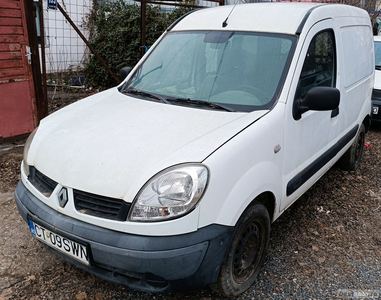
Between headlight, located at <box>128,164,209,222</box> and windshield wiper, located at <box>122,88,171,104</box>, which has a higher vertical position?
windshield wiper, located at <box>122,88,171,104</box>

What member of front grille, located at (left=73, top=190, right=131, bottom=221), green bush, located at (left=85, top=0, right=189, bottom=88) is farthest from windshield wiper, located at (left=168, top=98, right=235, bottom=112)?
green bush, located at (left=85, top=0, right=189, bottom=88)

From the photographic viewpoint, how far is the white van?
79.4 inches

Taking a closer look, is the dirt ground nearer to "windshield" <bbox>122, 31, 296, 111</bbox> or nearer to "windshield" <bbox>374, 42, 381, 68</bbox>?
"windshield" <bbox>122, 31, 296, 111</bbox>

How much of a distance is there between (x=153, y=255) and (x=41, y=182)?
99cm

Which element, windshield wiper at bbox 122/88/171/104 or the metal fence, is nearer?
windshield wiper at bbox 122/88/171/104

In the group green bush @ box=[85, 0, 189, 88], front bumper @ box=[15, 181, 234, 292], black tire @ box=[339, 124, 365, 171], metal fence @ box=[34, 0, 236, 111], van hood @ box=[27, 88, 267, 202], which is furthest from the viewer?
green bush @ box=[85, 0, 189, 88]

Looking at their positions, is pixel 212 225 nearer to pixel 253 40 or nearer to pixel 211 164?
pixel 211 164

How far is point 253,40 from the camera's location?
300 cm

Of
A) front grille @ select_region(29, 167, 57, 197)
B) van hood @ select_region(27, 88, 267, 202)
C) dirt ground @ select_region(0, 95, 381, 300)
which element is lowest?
dirt ground @ select_region(0, 95, 381, 300)

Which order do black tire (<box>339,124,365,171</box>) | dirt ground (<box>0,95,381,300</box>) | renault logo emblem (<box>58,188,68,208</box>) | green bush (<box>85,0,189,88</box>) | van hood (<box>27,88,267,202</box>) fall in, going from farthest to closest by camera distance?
1. green bush (<box>85,0,189,88</box>)
2. black tire (<box>339,124,365,171</box>)
3. dirt ground (<box>0,95,381,300</box>)
4. renault logo emblem (<box>58,188,68,208</box>)
5. van hood (<box>27,88,267,202</box>)

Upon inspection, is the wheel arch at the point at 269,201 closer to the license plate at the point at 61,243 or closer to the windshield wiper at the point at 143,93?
the windshield wiper at the point at 143,93

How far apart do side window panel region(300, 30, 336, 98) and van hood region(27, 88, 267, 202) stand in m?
0.67

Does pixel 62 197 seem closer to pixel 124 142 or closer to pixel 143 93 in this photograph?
pixel 124 142

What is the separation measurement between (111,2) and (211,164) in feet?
29.5
